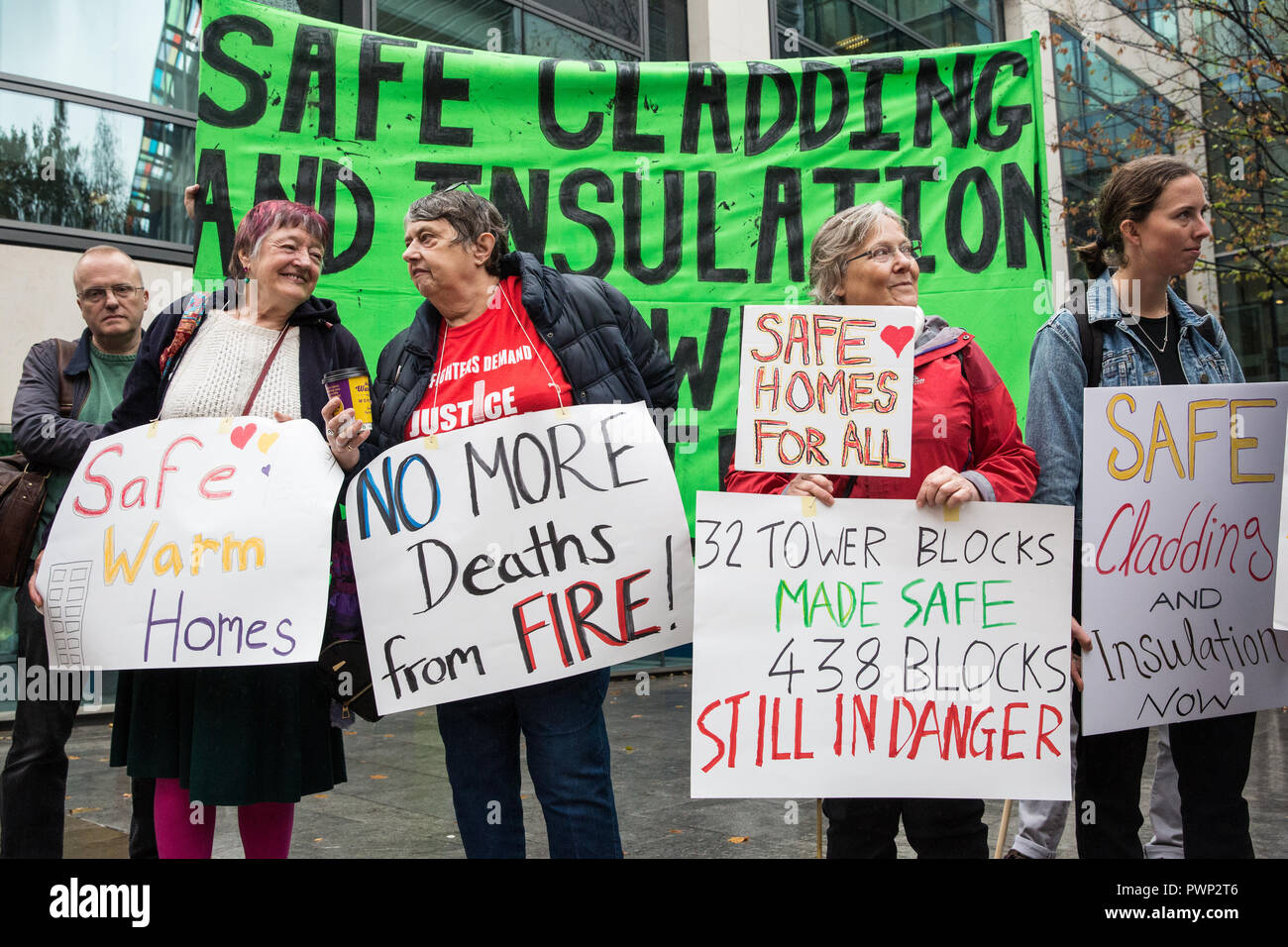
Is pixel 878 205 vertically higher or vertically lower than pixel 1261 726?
higher

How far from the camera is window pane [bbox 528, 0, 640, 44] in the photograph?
831 cm

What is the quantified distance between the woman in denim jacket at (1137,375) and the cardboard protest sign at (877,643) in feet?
0.73

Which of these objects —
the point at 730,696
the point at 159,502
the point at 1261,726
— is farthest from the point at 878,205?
the point at 1261,726

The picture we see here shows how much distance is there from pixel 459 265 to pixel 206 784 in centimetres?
132

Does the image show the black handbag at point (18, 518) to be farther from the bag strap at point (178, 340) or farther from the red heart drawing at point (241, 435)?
the red heart drawing at point (241, 435)

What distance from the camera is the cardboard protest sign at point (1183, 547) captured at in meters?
2.40

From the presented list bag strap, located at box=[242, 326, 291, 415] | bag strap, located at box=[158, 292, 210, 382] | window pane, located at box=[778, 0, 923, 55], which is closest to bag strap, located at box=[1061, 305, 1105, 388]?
bag strap, located at box=[242, 326, 291, 415]

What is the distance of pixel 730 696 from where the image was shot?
2.22 m

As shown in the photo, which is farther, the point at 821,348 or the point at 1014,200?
the point at 1014,200

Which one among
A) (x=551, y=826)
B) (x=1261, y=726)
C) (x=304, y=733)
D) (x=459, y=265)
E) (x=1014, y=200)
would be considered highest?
(x=1014, y=200)

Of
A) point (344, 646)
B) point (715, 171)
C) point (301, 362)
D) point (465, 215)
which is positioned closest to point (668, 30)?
point (715, 171)

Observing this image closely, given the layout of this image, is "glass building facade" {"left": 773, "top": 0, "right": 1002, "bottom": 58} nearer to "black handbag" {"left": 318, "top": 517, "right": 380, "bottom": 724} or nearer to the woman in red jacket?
the woman in red jacket

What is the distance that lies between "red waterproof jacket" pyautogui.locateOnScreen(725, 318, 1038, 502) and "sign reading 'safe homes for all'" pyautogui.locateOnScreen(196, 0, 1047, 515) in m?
1.83
